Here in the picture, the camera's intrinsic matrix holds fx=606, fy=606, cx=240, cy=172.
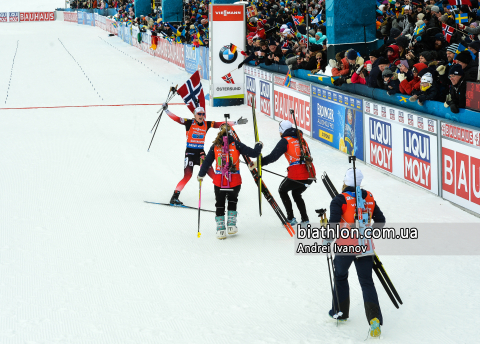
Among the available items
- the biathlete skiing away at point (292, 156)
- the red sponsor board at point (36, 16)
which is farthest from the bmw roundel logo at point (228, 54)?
the red sponsor board at point (36, 16)

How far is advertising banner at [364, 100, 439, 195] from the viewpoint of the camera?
1009cm

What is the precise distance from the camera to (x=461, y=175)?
9289 mm

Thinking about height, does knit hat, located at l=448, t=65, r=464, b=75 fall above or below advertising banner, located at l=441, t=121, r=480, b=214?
above

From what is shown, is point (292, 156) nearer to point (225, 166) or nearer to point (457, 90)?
point (225, 166)

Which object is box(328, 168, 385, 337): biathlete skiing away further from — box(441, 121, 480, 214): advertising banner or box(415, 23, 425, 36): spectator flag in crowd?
box(415, 23, 425, 36): spectator flag in crowd

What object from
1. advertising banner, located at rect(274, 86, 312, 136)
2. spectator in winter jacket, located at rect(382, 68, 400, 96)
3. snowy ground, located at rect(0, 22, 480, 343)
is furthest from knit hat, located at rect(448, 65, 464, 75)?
advertising banner, located at rect(274, 86, 312, 136)

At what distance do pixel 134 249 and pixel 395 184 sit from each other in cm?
510

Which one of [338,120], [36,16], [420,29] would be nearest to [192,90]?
[338,120]

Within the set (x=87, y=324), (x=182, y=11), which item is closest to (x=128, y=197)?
(x=87, y=324)

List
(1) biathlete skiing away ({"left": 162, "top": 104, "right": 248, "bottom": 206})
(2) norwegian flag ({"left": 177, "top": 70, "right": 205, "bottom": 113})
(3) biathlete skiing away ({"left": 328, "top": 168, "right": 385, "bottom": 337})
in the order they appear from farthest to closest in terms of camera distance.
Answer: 1. (2) norwegian flag ({"left": 177, "top": 70, "right": 205, "bottom": 113})
2. (1) biathlete skiing away ({"left": 162, "top": 104, "right": 248, "bottom": 206})
3. (3) biathlete skiing away ({"left": 328, "top": 168, "right": 385, "bottom": 337})

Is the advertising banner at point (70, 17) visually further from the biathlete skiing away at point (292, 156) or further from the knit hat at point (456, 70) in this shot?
the biathlete skiing away at point (292, 156)

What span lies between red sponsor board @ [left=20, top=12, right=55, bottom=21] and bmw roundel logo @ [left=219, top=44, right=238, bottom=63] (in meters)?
65.1

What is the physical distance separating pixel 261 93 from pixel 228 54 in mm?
2102

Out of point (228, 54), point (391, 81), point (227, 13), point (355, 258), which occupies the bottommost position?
point (355, 258)
